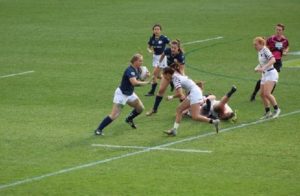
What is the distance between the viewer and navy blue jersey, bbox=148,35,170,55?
2925 centimetres

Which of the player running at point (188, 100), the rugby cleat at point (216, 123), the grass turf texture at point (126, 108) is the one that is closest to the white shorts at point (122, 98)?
the grass turf texture at point (126, 108)

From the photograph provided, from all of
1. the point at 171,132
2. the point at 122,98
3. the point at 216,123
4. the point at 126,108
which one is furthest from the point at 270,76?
the point at 126,108

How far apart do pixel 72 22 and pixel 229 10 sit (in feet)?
32.5

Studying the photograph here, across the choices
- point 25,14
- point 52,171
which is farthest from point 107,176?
point 25,14

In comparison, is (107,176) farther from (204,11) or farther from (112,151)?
(204,11)

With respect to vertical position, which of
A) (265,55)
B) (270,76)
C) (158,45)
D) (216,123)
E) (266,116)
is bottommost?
(266,116)

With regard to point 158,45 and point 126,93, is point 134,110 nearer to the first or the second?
point 126,93

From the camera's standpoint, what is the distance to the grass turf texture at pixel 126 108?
59.8ft

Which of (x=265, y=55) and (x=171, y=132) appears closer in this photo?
(x=171, y=132)

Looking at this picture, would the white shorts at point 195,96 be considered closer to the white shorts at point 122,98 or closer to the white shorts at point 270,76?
the white shorts at point 122,98

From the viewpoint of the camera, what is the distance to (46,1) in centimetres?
5309

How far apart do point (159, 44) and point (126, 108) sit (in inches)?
157

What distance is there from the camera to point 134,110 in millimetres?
23250

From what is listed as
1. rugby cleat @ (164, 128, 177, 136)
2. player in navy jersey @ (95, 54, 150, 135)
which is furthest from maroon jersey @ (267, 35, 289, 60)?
rugby cleat @ (164, 128, 177, 136)
